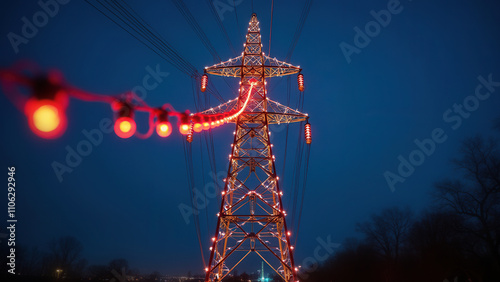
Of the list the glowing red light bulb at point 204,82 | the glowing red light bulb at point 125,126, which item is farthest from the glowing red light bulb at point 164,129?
the glowing red light bulb at point 204,82

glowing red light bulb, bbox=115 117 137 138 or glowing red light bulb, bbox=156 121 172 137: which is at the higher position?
glowing red light bulb, bbox=156 121 172 137

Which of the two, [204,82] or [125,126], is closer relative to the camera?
[125,126]

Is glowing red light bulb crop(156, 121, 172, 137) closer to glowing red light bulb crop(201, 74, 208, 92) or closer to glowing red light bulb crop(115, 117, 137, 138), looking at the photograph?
glowing red light bulb crop(115, 117, 137, 138)

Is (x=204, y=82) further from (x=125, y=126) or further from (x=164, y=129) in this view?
(x=125, y=126)

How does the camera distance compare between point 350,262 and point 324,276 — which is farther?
point 324,276

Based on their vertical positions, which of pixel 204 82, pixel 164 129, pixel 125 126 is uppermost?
pixel 204 82

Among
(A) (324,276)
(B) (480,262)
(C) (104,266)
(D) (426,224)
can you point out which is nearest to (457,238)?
(B) (480,262)

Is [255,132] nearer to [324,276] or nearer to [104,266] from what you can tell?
[324,276]

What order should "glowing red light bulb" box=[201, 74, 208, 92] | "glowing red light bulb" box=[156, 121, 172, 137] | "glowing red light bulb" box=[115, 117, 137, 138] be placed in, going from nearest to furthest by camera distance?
"glowing red light bulb" box=[115, 117, 137, 138] < "glowing red light bulb" box=[156, 121, 172, 137] < "glowing red light bulb" box=[201, 74, 208, 92]

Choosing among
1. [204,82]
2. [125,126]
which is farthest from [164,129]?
[204,82]

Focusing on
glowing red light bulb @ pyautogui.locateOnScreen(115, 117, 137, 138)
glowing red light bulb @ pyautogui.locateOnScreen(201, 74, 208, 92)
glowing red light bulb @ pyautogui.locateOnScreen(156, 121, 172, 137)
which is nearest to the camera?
glowing red light bulb @ pyautogui.locateOnScreen(115, 117, 137, 138)

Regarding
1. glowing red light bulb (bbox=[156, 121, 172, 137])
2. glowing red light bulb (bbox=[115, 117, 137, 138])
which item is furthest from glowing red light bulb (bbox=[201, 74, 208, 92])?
glowing red light bulb (bbox=[115, 117, 137, 138])
